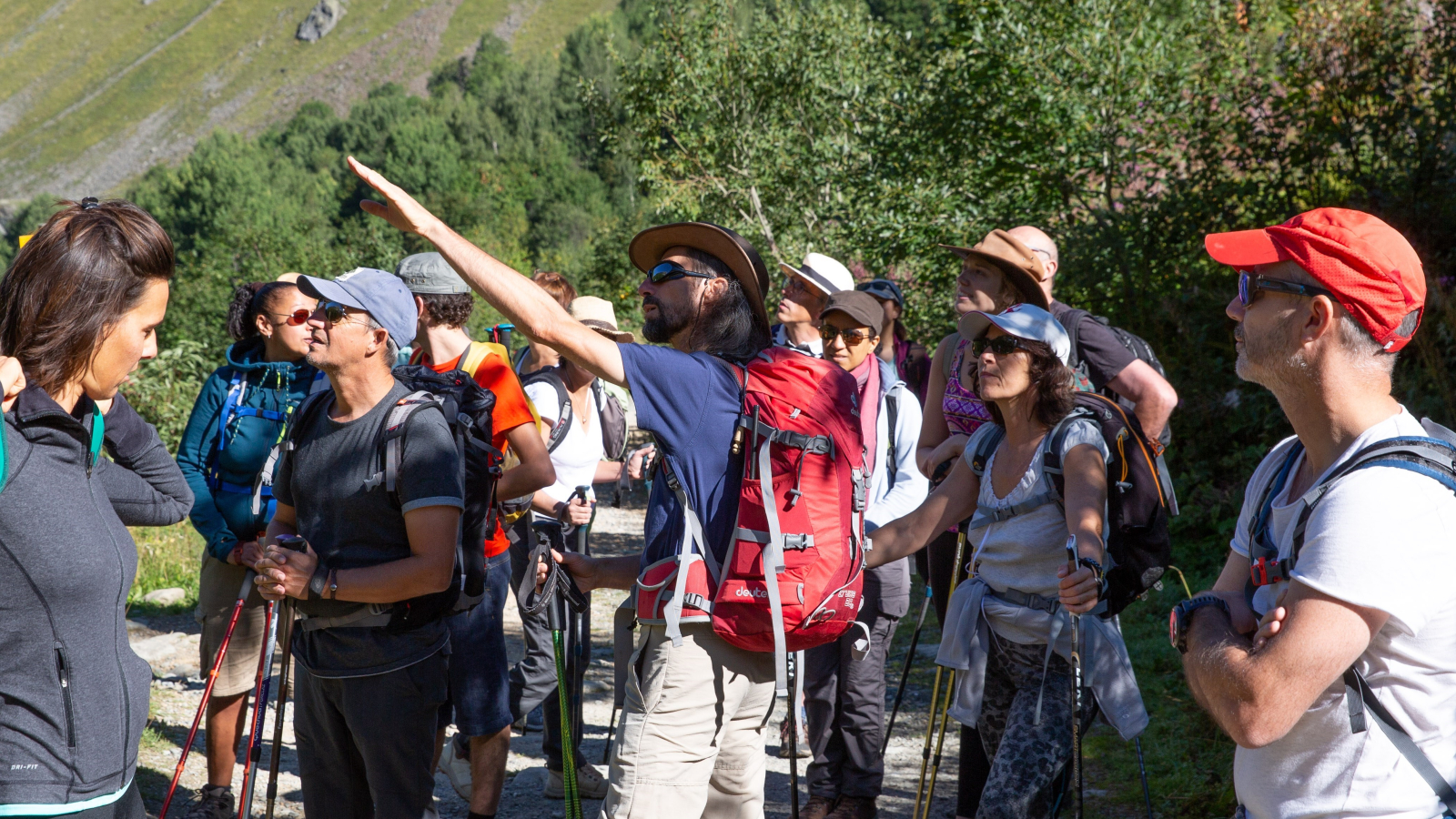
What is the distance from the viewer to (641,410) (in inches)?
97.3

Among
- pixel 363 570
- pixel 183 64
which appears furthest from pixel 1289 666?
pixel 183 64

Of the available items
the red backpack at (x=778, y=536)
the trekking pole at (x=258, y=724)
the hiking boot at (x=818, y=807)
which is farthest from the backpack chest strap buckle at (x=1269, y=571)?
the hiking boot at (x=818, y=807)

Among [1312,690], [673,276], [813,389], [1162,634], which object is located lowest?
[1162,634]

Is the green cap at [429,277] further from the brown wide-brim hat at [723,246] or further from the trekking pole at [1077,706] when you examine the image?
the trekking pole at [1077,706]

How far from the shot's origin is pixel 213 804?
4074mm

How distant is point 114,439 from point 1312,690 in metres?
2.56

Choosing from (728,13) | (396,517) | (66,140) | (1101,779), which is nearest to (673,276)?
(396,517)

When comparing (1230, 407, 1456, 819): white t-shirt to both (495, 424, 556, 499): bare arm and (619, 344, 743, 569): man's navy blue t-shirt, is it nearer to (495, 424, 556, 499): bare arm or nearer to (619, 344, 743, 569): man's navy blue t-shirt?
(619, 344, 743, 569): man's navy blue t-shirt

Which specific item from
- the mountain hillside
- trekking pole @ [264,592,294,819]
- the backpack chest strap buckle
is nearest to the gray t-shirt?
trekking pole @ [264,592,294,819]

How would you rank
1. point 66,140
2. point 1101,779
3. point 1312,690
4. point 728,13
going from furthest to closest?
point 66,140 → point 728,13 → point 1101,779 → point 1312,690

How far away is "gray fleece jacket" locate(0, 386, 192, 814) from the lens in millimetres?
1895

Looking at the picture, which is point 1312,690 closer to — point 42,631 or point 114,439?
point 42,631

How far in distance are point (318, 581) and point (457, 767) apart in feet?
7.79

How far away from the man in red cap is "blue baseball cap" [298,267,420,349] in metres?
2.20
